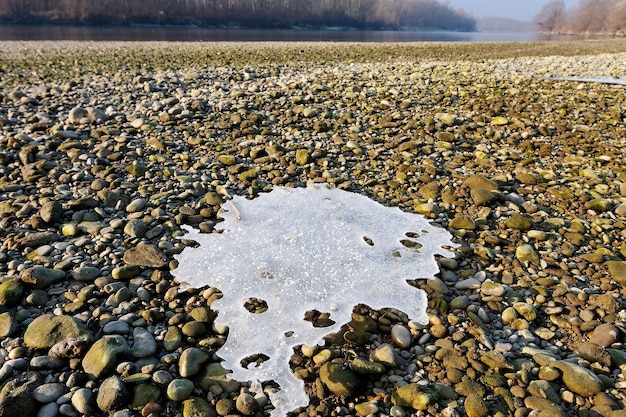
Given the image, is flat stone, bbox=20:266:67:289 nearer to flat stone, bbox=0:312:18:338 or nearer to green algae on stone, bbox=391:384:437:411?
flat stone, bbox=0:312:18:338

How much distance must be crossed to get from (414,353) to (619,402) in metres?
0.99

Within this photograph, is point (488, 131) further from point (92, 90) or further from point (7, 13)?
point (7, 13)

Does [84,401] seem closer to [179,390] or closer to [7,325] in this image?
[179,390]

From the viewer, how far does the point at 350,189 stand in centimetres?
430

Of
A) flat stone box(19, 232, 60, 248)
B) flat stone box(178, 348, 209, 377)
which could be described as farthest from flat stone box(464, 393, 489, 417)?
flat stone box(19, 232, 60, 248)

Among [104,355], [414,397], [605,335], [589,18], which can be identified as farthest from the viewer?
[589,18]

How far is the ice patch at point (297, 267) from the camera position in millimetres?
2355

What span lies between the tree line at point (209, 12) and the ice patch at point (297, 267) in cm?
A: 5994

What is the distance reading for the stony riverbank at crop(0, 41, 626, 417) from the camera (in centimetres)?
203

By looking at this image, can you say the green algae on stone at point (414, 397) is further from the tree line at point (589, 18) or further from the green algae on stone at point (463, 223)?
the tree line at point (589, 18)

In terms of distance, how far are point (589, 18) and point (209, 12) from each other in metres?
76.6

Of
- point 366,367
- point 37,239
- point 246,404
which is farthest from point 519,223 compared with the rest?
point 37,239

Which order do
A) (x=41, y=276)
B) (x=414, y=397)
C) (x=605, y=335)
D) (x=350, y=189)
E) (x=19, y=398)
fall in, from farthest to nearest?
(x=350, y=189), (x=41, y=276), (x=605, y=335), (x=414, y=397), (x=19, y=398)

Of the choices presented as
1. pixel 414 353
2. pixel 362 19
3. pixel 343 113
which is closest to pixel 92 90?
pixel 343 113
